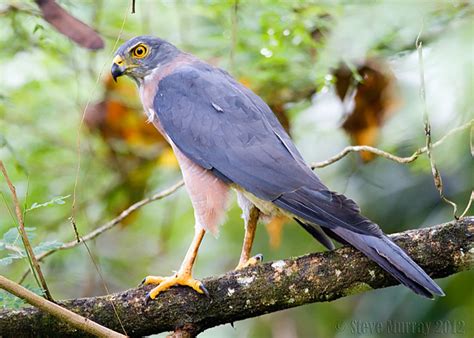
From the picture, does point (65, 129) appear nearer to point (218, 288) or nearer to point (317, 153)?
point (317, 153)

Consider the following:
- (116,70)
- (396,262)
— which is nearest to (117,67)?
(116,70)

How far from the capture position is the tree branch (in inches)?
135

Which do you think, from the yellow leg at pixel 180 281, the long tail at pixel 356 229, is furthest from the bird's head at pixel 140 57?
the long tail at pixel 356 229

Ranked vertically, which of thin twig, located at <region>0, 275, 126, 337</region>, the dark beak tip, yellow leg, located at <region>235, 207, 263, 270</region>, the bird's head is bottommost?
thin twig, located at <region>0, 275, 126, 337</region>

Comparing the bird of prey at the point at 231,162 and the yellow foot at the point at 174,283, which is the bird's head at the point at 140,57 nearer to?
the bird of prey at the point at 231,162

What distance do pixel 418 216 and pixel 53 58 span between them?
368cm

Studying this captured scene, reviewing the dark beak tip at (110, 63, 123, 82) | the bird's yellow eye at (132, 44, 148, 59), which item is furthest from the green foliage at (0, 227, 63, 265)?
the bird's yellow eye at (132, 44, 148, 59)

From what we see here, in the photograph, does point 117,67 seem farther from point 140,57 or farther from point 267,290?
point 267,290

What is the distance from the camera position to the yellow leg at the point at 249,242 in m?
4.12

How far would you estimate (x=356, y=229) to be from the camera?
11.3ft

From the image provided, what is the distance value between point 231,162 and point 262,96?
1.99m

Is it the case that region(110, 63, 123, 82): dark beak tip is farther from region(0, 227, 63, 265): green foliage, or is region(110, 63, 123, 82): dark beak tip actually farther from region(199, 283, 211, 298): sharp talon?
region(199, 283, 211, 298): sharp talon

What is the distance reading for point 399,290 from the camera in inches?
279

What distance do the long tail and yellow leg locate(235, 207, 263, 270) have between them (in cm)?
45
